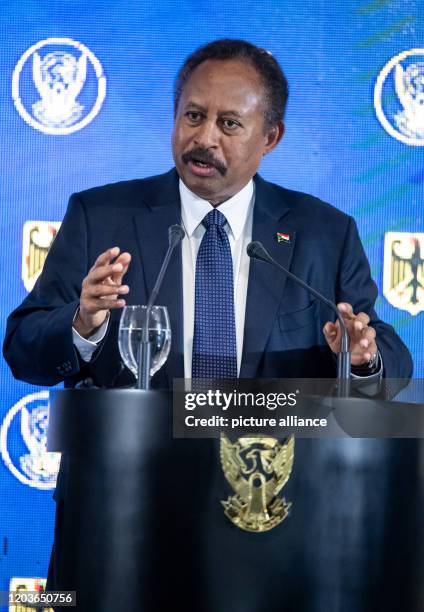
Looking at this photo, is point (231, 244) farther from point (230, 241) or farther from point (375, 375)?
point (375, 375)

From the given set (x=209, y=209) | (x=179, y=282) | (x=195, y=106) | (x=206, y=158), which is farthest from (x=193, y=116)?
(x=179, y=282)

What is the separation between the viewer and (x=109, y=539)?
1903mm

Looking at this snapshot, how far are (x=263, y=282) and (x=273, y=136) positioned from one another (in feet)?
2.13

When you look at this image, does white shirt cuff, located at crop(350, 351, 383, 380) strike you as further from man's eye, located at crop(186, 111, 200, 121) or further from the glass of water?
man's eye, located at crop(186, 111, 200, 121)

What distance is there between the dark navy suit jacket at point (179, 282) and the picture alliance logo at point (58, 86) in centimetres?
41

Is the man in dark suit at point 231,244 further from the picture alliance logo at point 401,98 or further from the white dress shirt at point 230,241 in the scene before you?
the picture alliance logo at point 401,98

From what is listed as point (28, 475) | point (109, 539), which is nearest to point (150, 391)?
point (109, 539)

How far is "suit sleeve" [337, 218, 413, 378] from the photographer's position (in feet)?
8.93

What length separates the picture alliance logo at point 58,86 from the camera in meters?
3.33

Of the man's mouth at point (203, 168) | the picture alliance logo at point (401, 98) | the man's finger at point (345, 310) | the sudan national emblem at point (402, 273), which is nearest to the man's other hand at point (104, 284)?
the man's finger at point (345, 310)

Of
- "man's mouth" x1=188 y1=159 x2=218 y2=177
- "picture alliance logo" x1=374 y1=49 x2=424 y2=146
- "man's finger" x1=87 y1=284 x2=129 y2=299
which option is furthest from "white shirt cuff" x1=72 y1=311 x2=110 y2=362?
"picture alliance logo" x1=374 y1=49 x2=424 y2=146

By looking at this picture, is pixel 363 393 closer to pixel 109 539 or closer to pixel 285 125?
pixel 109 539

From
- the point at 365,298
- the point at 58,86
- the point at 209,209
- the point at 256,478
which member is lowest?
the point at 256,478

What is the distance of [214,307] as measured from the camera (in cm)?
277
